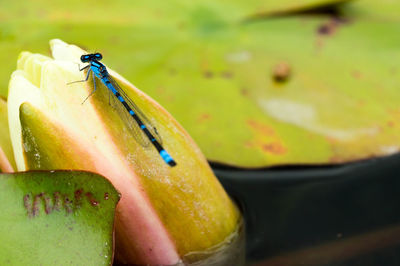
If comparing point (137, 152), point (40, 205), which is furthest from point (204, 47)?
point (40, 205)

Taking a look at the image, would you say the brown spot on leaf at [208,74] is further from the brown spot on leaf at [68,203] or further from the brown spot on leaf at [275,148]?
the brown spot on leaf at [68,203]

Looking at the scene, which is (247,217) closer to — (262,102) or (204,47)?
(262,102)

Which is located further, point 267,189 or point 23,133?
point 267,189

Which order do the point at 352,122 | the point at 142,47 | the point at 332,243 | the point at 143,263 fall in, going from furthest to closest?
the point at 142,47 < the point at 352,122 < the point at 332,243 < the point at 143,263

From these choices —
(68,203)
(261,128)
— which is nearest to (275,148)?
(261,128)

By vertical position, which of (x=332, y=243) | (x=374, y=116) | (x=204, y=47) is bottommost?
(x=332, y=243)

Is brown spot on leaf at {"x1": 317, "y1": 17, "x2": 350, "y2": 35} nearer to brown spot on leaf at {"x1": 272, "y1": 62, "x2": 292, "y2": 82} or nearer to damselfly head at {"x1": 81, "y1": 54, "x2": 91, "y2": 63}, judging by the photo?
brown spot on leaf at {"x1": 272, "y1": 62, "x2": 292, "y2": 82}

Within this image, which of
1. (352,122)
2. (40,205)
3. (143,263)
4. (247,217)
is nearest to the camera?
(40,205)
